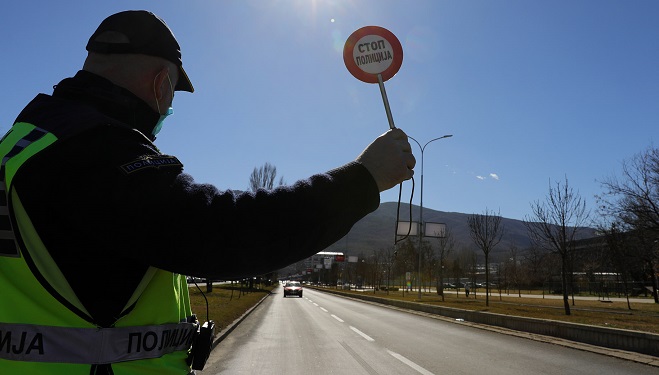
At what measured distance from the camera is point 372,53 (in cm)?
201

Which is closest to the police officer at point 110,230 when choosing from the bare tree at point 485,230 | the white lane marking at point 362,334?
the white lane marking at point 362,334

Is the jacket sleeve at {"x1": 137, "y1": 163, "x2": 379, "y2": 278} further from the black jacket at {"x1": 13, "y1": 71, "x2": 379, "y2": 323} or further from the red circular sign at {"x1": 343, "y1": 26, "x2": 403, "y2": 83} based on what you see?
the red circular sign at {"x1": 343, "y1": 26, "x2": 403, "y2": 83}

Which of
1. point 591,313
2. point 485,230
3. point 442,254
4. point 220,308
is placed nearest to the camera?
point 220,308

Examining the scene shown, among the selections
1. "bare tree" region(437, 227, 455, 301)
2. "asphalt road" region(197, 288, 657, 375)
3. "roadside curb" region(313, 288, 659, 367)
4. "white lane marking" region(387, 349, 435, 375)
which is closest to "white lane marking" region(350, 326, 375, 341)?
"asphalt road" region(197, 288, 657, 375)

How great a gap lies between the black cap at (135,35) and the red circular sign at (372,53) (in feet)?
2.67

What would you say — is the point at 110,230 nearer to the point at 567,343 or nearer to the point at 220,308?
the point at 567,343

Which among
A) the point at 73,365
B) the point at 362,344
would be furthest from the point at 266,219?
the point at 362,344

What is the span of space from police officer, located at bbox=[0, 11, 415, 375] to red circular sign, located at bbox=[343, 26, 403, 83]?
83 centimetres

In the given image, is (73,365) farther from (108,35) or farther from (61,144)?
(108,35)

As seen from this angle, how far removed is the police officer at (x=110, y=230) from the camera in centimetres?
108

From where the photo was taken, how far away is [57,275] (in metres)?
1.13

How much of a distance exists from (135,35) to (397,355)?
419 inches

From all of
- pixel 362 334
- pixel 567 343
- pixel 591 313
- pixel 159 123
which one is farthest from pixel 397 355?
pixel 591 313

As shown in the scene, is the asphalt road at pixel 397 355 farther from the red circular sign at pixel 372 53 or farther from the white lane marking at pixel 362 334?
the red circular sign at pixel 372 53
